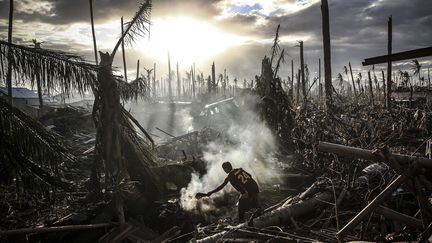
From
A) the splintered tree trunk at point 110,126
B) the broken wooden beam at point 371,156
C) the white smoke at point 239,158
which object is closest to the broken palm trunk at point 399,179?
the broken wooden beam at point 371,156

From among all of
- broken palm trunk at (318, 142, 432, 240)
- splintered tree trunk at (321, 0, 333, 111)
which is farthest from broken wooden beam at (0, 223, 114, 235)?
splintered tree trunk at (321, 0, 333, 111)

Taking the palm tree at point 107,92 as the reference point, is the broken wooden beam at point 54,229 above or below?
below

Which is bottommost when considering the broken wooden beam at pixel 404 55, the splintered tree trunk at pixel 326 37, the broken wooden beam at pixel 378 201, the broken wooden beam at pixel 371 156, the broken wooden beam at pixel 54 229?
the broken wooden beam at pixel 54 229

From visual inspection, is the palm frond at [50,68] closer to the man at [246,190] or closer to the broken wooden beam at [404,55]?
the man at [246,190]

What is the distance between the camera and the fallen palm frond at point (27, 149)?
5184 millimetres

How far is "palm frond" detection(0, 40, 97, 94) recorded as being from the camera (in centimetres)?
523

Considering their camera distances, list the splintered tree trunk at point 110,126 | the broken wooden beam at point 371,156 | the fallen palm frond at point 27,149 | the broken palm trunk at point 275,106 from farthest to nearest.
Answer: the broken palm trunk at point 275,106, the splintered tree trunk at point 110,126, the fallen palm frond at point 27,149, the broken wooden beam at point 371,156

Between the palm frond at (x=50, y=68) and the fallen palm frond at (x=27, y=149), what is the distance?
628mm

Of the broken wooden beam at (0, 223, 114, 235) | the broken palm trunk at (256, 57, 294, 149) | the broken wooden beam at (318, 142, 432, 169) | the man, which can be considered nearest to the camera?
the broken wooden beam at (318, 142, 432, 169)

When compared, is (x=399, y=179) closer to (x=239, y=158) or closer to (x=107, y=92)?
(x=107, y=92)

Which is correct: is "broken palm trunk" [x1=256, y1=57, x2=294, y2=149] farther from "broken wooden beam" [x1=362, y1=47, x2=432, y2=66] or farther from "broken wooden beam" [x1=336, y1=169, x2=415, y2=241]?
"broken wooden beam" [x1=336, y1=169, x2=415, y2=241]

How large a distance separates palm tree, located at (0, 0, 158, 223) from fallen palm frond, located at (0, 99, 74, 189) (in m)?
0.17

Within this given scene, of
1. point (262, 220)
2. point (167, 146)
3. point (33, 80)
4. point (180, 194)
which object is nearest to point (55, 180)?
point (33, 80)

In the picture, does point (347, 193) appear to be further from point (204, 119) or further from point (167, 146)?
point (204, 119)
